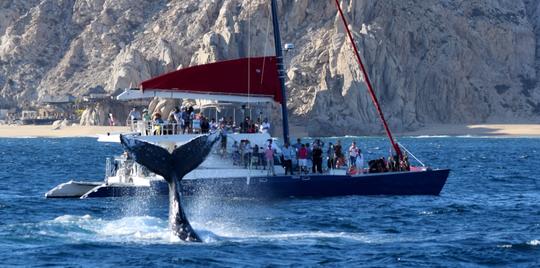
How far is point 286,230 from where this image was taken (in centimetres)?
4062

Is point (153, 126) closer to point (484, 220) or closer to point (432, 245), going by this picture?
point (484, 220)

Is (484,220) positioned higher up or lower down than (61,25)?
lower down

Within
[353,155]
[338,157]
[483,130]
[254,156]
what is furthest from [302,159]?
[483,130]

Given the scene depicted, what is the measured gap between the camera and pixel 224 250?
117 feet

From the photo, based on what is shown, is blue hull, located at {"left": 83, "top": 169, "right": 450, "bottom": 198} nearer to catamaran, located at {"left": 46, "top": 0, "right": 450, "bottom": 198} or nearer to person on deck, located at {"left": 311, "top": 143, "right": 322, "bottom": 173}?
catamaran, located at {"left": 46, "top": 0, "right": 450, "bottom": 198}

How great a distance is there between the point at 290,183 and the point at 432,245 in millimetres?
14192

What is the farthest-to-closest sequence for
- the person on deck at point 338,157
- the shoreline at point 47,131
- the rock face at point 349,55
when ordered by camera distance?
the shoreline at point 47,131, the rock face at point 349,55, the person on deck at point 338,157

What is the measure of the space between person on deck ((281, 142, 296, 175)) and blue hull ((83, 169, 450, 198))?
743 mm

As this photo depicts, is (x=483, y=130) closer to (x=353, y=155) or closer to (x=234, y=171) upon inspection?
(x=353, y=155)

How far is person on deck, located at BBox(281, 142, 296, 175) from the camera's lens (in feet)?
169

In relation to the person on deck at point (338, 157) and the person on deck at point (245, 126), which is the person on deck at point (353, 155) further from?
the person on deck at point (245, 126)

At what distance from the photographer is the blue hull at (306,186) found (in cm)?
5056

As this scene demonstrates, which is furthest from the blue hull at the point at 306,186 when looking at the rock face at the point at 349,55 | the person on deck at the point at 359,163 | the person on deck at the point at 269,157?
the rock face at the point at 349,55

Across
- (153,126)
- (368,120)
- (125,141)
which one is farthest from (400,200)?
(368,120)
